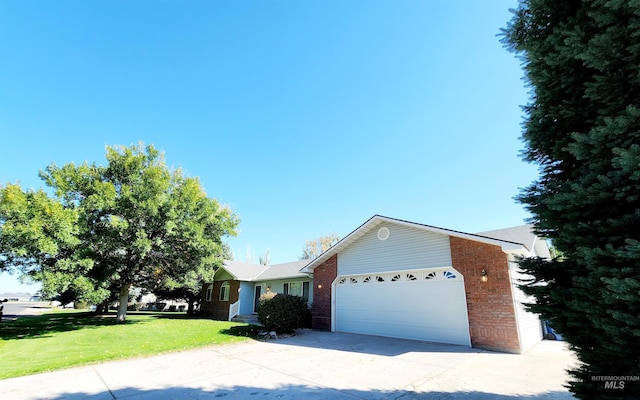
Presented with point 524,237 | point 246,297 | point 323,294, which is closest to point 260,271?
point 246,297

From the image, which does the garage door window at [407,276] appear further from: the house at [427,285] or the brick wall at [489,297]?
the brick wall at [489,297]

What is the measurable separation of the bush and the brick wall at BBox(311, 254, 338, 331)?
1.17 m

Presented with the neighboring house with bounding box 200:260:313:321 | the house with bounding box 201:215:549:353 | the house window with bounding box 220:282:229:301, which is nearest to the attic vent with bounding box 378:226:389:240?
the house with bounding box 201:215:549:353

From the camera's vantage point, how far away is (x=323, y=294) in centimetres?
1475

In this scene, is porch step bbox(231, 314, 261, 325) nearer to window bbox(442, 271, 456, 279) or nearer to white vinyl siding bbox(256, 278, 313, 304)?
white vinyl siding bbox(256, 278, 313, 304)

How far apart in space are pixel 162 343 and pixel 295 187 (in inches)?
501

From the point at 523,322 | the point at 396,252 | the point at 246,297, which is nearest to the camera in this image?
the point at 523,322

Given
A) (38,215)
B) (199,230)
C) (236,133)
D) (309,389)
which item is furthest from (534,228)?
(38,215)

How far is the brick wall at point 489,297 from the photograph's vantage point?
9094 mm

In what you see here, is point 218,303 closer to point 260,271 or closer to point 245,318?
point 245,318

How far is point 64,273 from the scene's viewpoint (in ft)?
43.5

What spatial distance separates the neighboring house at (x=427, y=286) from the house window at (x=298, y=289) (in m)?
4.52

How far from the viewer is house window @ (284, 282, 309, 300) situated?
64.0 feet

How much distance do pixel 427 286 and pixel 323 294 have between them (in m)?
5.62
